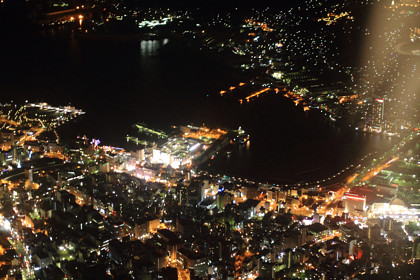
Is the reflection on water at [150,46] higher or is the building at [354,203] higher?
the reflection on water at [150,46]

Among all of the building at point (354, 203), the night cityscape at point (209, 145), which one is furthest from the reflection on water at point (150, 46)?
the building at point (354, 203)

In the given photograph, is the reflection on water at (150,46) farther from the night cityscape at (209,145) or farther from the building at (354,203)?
the building at (354,203)

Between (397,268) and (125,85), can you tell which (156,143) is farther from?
(397,268)

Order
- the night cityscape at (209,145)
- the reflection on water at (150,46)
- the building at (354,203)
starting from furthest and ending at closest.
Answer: the reflection on water at (150,46), the building at (354,203), the night cityscape at (209,145)

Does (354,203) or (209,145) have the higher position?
(209,145)

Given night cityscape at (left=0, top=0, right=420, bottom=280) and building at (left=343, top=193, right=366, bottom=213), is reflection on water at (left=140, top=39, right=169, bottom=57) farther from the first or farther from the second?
building at (left=343, top=193, right=366, bottom=213)

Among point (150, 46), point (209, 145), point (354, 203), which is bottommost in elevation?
point (354, 203)

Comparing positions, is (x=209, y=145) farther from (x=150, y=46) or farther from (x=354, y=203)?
(x=150, y=46)

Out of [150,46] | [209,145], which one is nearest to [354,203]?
[209,145]

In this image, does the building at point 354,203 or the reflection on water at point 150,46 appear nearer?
the building at point 354,203
